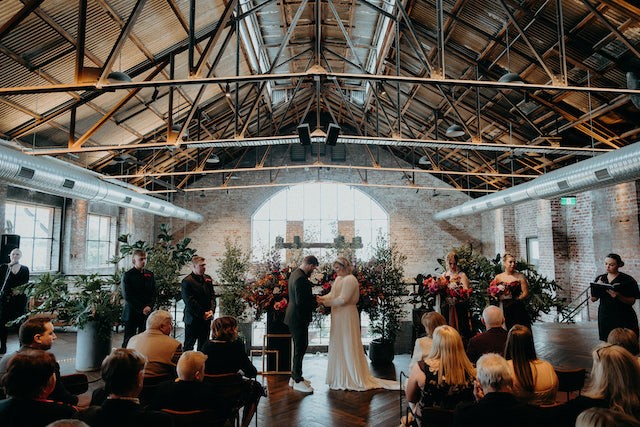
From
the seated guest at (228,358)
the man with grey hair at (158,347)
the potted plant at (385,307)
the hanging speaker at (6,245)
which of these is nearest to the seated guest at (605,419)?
the seated guest at (228,358)

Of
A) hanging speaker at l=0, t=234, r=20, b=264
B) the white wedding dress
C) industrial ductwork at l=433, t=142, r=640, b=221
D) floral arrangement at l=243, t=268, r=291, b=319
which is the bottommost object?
the white wedding dress

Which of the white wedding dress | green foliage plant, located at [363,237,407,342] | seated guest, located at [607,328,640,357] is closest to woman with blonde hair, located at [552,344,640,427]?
seated guest, located at [607,328,640,357]

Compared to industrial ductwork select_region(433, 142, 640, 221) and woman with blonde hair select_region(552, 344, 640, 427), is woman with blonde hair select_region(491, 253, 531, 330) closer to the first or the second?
industrial ductwork select_region(433, 142, 640, 221)

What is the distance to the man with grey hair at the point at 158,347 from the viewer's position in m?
3.17

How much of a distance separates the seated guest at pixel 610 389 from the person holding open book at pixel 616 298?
2.74 meters

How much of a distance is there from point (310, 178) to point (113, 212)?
24.0 ft

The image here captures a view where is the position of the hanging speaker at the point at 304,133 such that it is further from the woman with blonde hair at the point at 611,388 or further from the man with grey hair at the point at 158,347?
the woman with blonde hair at the point at 611,388

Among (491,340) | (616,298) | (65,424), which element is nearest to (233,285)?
(491,340)

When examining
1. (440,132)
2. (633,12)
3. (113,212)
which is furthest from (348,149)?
(633,12)

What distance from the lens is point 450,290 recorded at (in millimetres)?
5105

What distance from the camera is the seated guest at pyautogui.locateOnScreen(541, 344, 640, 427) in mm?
1909

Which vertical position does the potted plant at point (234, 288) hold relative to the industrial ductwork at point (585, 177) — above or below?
below

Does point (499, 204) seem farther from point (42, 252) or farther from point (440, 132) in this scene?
point (42, 252)

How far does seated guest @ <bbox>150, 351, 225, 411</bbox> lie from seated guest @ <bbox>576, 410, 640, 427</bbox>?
1.98 metres
